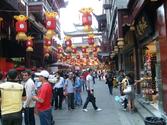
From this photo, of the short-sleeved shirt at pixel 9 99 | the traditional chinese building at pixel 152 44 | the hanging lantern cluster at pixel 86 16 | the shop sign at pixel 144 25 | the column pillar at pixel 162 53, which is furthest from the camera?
the hanging lantern cluster at pixel 86 16

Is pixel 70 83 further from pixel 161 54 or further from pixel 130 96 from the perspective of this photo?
pixel 161 54

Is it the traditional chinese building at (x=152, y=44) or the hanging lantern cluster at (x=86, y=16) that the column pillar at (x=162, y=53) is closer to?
the traditional chinese building at (x=152, y=44)

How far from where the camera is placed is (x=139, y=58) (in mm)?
21438

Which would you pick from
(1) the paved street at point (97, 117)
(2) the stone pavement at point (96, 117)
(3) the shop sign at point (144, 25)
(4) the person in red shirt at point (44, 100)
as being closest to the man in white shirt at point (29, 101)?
(4) the person in red shirt at point (44, 100)

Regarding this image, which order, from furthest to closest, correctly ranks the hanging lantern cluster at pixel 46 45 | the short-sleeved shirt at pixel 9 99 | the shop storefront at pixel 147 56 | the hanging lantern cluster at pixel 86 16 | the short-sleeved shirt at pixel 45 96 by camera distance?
the hanging lantern cluster at pixel 46 45, the hanging lantern cluster at pixel 86 16, the shop storefront at pixel 147 56, the short-sleeved shirt at pixel 45 96, the short-sleeved shirt at pixel 9 99

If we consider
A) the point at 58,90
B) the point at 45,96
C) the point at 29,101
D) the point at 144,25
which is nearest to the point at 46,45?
the point at 58,90

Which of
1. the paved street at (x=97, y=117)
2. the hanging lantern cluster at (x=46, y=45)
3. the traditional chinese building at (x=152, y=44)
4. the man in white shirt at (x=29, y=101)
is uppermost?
the hanging lantern cluster at (x=46, y=45)

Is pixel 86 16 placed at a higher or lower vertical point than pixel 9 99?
higher

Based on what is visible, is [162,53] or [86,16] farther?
[86,16]

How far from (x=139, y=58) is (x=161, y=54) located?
8695 mm

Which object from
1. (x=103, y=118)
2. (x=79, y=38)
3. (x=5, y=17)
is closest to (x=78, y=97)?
(x=103, y=118)

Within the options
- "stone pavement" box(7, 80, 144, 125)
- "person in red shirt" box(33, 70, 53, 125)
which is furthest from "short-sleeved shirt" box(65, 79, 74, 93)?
"person in red shirt" box(33, 70, 53, 125)

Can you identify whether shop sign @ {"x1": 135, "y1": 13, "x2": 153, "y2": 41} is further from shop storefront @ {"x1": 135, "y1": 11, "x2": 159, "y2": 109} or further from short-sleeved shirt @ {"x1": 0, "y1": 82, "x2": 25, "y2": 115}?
short-sleeved shirt @ {"x1": 0, "y1": 82, "x2": 25, "y2": 115}

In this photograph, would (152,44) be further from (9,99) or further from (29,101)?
(9,99)
